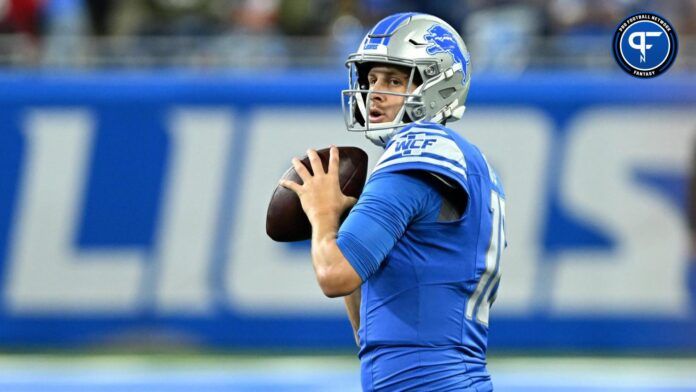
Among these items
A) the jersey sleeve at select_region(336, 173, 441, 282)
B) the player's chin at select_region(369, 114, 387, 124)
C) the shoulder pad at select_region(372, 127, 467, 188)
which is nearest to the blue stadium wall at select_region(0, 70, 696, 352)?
the player's chin at select_region(369, 114, 387, 124)

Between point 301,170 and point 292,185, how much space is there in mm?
47

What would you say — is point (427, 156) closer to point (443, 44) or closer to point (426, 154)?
point (426, 154)

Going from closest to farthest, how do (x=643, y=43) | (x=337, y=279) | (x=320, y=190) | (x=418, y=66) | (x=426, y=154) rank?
(x=337, y=279) < (x=426, y=154) < (x=320, y=190) < (x=418, y=66) < (x=643, y=43)

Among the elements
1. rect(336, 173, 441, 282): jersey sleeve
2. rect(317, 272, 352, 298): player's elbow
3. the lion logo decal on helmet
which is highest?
the lion logo decal on helmet

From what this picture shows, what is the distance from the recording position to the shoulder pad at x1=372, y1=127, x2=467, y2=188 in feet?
9.99

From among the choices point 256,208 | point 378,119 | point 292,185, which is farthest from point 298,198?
point 256,208

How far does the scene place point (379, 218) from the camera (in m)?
2.98

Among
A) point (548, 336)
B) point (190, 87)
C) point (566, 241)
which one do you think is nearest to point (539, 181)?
point (566, 241)

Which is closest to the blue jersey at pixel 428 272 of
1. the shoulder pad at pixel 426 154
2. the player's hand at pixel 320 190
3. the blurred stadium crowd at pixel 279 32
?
the shoulder pad at pixel 426 154

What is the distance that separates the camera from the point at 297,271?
8281 millimetres

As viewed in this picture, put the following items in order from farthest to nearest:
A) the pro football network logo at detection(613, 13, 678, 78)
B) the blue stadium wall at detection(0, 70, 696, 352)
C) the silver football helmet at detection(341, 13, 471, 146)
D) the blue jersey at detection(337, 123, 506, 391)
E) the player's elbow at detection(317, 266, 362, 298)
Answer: the blue stadium wall at detection(0, 70, 696, 352) < the pro football network logo at detection(613, 13, 678, 78) < the silver football helmet at detection(341, 13, 471, 146) < the blue jersey at detection(337, 123, 506, 391) < the player's elbow at detection(317, 266, 362, 298)

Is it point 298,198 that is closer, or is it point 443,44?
point 298,198

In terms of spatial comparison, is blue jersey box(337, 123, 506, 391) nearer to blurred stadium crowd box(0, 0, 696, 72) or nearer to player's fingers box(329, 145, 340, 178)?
player's fingers box(329, 145, 340, 178)

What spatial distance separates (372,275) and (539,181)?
5387 mm
